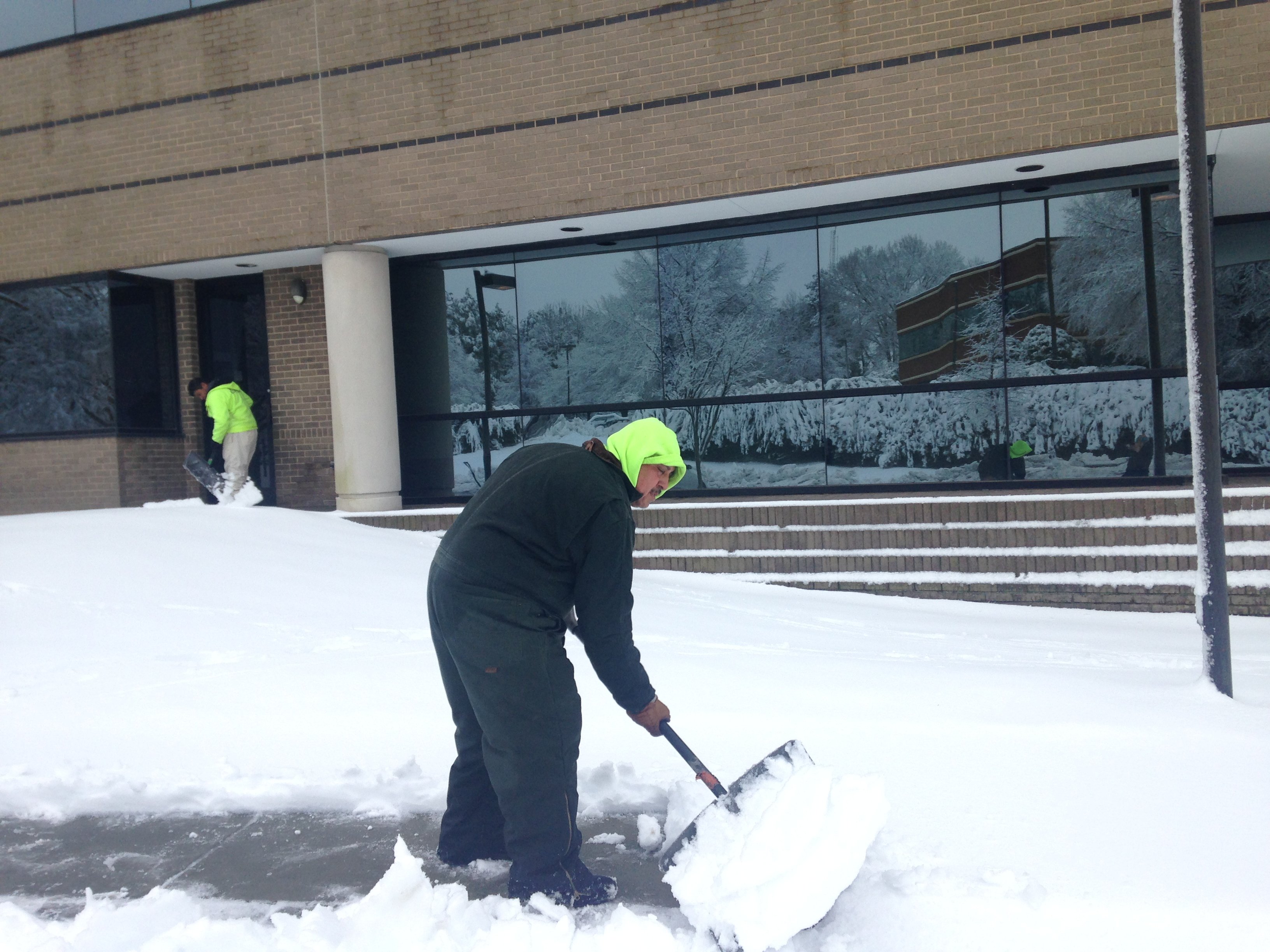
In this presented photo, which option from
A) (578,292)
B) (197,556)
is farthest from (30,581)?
(578,292)

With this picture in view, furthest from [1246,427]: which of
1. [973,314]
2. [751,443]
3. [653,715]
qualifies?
[653,715]

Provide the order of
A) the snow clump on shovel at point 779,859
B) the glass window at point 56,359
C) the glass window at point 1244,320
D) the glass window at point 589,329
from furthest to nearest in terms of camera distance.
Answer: the glass window at point 56,359, the glass window at point 1244,320, the glass window at point 589,329, the snow clump on shovel at point 779,859

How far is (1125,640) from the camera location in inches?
280

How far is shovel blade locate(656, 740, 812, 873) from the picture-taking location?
10.1 ft

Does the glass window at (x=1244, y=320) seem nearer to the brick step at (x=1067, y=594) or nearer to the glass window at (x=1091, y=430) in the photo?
the glass window at (x=1091, y=430)

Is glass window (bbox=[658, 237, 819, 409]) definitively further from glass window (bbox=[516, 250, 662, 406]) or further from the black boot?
the black boot

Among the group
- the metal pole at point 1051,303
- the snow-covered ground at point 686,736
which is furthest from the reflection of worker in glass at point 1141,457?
the snow-covered ground at point 686,736

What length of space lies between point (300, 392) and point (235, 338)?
5.17 ft

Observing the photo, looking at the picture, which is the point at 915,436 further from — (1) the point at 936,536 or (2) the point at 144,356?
(2) the point at 144,356

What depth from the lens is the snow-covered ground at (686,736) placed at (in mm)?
2770

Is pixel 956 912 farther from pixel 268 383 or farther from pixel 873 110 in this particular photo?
pixel 268 383

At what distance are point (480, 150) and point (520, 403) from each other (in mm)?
2722

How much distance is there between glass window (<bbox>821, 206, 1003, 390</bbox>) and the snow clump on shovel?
745 centimetres

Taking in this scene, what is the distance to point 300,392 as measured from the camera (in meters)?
11.7
